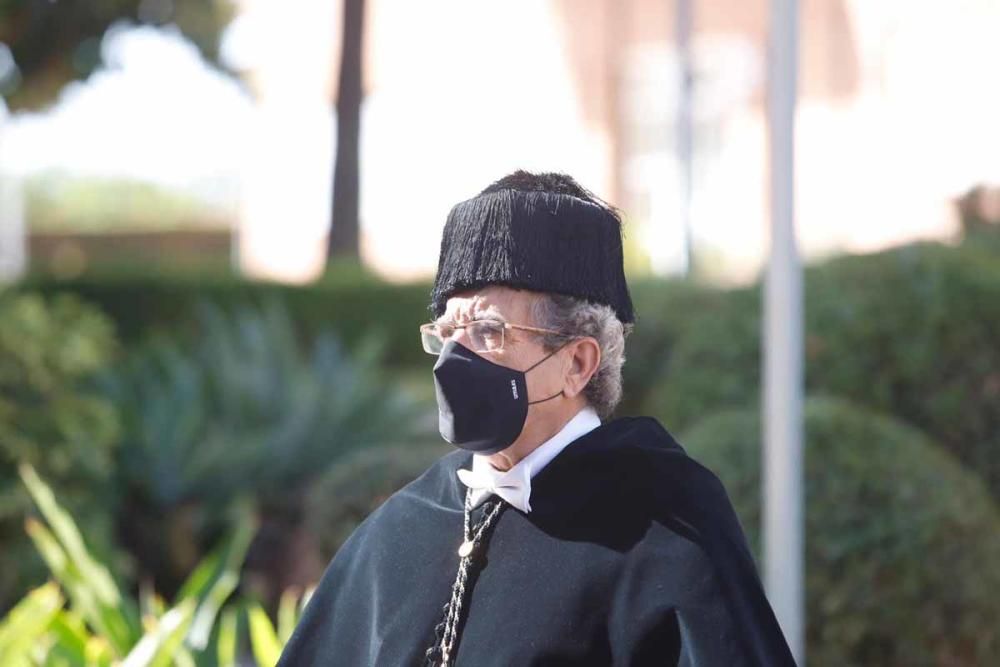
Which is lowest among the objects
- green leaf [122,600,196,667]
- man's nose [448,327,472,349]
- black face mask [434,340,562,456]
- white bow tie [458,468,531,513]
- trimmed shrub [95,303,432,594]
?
trimmed shrub [95,303,432,594]

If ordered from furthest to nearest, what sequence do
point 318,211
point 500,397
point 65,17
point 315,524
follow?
1. point 318,211
2. point 65,17
3. point 315,524
4. point 500,397

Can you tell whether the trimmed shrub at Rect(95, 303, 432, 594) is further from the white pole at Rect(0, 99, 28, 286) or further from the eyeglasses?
the white pole at Rect(0, 99, 28, 286)

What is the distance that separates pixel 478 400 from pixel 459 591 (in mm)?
312

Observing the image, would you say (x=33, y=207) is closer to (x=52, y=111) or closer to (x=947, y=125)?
(x=52, y=111)

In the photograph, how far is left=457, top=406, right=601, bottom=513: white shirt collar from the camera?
2.32 meters

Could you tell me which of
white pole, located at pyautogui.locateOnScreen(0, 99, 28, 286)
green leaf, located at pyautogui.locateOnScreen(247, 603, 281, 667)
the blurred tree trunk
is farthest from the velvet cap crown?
white pole, located at pyautogui.locateOnScreen(0, 99, 28, 286)

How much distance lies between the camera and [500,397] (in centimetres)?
224

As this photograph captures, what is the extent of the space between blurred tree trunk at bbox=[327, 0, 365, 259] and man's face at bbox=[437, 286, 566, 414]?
41.6 ft

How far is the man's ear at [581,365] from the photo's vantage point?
7.66ft

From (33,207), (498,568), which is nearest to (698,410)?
(498,568)

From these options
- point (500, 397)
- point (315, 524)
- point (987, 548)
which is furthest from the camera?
point (315, 524)

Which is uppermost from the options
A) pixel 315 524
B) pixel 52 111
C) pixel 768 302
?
pixel 52 111

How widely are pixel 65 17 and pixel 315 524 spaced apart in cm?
941

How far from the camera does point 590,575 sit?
2188 mm
